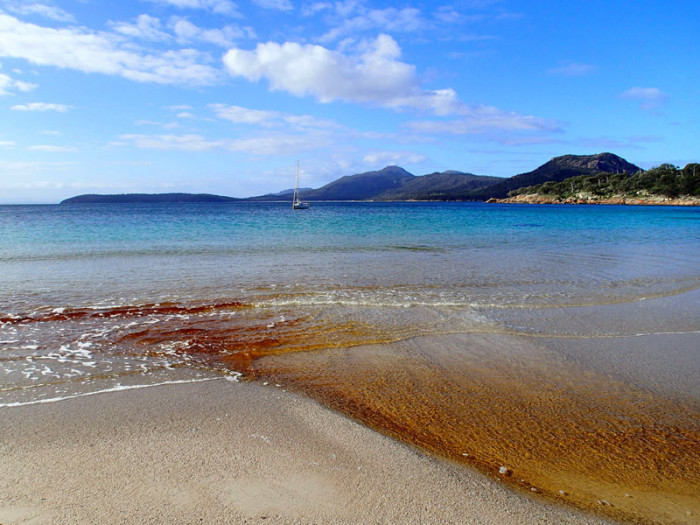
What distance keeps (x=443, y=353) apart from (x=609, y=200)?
459ft

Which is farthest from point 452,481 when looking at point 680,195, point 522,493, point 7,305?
point 680,195

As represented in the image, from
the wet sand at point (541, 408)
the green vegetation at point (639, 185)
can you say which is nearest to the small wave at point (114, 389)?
the wet sand at point (541, 408)

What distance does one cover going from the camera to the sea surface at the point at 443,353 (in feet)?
12.4

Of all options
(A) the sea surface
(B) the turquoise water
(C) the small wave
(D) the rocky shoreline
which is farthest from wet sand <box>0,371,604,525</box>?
(D) the rocky shoreline

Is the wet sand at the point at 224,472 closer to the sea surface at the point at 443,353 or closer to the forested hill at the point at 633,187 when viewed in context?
the sea surface at the point at 443,353

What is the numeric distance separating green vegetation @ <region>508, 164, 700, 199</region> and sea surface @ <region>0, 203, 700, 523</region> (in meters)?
123

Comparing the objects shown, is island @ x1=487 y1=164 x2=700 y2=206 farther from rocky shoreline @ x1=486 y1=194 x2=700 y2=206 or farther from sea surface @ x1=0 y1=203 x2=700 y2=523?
sea surface @ x1=0 y1=203 x2=700 y2=523

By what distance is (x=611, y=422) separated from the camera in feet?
14.3

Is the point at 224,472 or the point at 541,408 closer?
the point at 224,472

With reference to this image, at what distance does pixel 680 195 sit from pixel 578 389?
5189 inches

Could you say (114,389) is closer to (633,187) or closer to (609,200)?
(609,200)

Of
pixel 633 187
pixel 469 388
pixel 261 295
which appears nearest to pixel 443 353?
pixel 469 388

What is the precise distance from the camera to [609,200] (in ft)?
408

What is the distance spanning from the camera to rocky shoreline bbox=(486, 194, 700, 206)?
10791 centimetres
